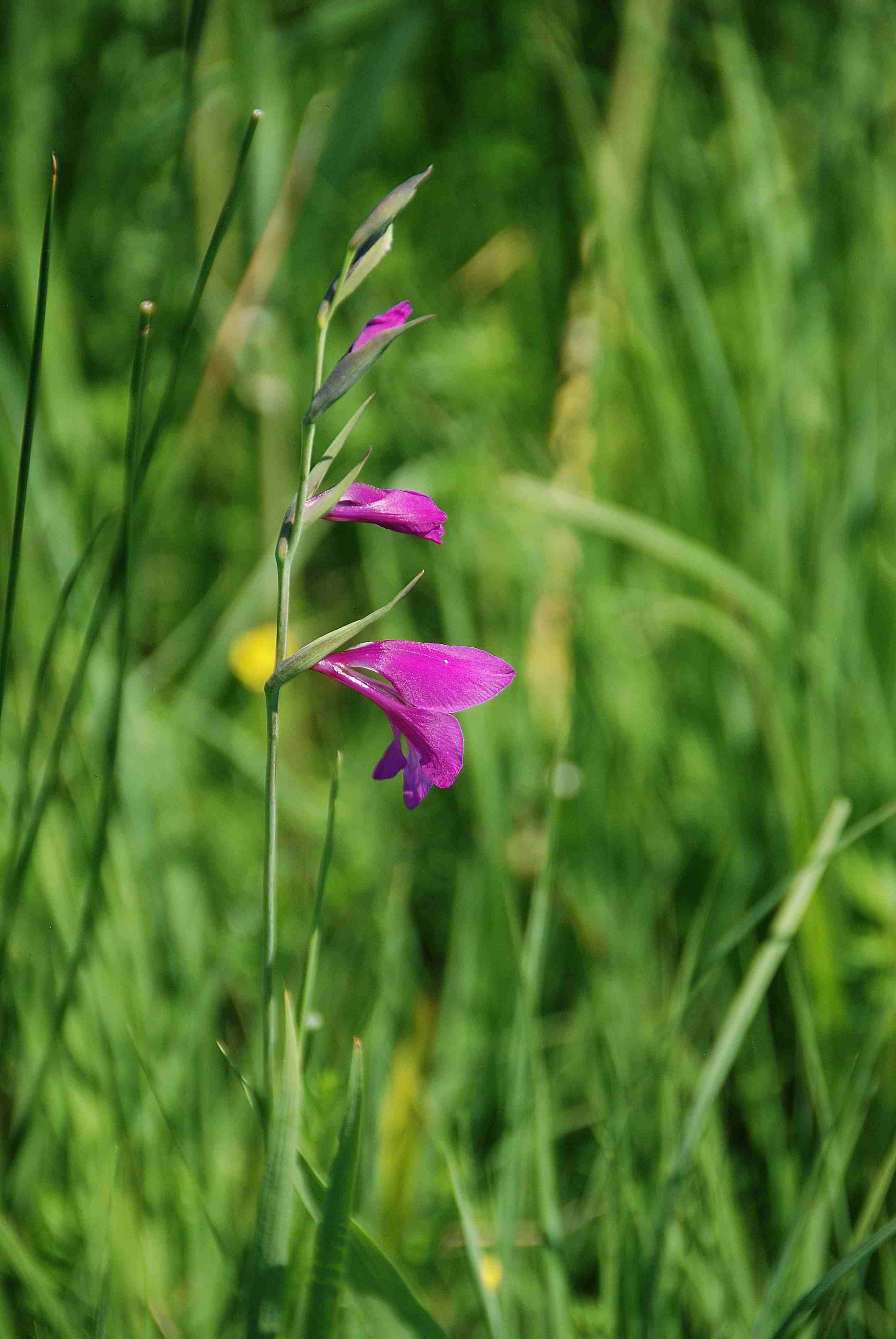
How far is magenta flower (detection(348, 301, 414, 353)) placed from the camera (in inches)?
16.7

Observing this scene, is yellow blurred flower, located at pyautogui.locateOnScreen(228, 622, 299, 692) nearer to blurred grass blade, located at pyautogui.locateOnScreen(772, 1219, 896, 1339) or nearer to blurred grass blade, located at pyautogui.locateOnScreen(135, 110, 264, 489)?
blurred grass blade, located at pyautogui.locateOnScreen(135, 110, 264, 489)

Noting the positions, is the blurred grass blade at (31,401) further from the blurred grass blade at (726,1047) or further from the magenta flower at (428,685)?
the blurred grass blade at (726,1047)

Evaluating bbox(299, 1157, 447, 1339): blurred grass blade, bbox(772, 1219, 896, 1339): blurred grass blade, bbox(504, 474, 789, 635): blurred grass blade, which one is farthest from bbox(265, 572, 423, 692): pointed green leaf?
bbox(504, 474, 789, 635): blurred grass blade

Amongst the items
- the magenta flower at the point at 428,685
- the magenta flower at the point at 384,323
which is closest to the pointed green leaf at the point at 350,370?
the magenta flower at the point at 384,323

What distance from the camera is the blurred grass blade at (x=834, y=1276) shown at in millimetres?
457

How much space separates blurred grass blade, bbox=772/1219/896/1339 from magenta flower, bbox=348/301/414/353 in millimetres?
462

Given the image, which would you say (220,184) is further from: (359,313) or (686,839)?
(686,839)

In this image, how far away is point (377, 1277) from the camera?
0.49m

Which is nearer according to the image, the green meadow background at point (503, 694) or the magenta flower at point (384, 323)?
the magenta flower at point (384, 323)

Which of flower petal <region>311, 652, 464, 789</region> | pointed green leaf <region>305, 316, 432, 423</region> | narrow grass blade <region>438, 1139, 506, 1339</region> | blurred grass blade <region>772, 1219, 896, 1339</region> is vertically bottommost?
narrow grass blade <region>438, 1139, 506, 1339</region>

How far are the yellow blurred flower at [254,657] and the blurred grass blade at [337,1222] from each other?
94 cm

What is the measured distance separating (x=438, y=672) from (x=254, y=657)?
3.17 ft

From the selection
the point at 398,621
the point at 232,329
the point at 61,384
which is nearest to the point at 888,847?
the point at 398,621

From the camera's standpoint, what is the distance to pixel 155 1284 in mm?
734
